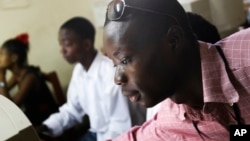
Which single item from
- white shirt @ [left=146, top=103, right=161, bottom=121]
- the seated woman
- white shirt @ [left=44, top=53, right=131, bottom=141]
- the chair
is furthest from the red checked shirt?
the chair

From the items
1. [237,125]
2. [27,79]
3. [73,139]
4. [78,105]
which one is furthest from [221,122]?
[27,79]

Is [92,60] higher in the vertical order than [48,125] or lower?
higher

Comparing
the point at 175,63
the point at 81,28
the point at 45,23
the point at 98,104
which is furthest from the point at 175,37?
the point at 45,23

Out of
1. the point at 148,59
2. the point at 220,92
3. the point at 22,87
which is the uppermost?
the point at 148,59

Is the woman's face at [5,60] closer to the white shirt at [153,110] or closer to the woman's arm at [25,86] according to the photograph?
the woman's arm at [25,86]

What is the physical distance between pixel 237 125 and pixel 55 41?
2109mm

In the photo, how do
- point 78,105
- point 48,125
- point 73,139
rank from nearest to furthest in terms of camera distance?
point 48,125
point 78,105
point 73,139

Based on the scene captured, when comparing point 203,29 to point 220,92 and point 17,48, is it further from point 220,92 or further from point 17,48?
point 17,48

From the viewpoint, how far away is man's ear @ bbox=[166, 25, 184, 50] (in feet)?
2.14

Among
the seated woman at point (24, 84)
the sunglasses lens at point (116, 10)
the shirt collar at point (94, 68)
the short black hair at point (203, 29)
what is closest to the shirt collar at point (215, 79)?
the sunglasses lens at point (116, 10)

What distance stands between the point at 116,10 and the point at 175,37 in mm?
142

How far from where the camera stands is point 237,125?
2.28 feet

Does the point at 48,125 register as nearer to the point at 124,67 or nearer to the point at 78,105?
the point at 78,105

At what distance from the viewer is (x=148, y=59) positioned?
650 millimetres
